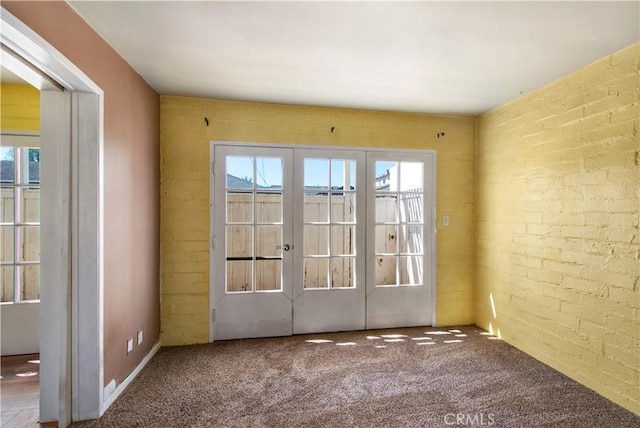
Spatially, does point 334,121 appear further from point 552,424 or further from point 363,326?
point 552,424

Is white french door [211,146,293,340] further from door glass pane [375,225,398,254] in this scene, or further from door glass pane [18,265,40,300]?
door glass pane [18,265,40,300]

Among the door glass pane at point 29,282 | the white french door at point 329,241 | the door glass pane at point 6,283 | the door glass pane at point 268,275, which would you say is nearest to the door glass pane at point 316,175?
the white french door at point 329,241

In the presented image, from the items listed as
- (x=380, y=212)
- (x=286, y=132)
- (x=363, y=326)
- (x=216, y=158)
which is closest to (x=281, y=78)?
(x=286, y=132)

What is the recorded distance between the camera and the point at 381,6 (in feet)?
5.86

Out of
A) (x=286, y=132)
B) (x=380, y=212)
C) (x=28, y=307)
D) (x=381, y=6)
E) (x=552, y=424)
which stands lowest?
(x=552, y=424)

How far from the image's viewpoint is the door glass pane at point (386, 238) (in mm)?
3734

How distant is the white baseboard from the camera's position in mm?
2194

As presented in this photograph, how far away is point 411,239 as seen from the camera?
382 cm

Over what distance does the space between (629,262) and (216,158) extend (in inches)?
135

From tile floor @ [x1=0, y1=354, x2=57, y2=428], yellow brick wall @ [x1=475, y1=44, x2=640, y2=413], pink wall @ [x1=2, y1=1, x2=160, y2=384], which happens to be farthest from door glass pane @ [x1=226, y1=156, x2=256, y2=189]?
yellow brick wall @ [x1=475, y1=44, x2=640, y2=413]

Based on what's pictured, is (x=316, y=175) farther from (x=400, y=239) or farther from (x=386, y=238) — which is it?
(x=400, y=239)

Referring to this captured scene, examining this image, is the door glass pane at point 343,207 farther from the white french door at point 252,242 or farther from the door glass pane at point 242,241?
the door glass pane at point 242,241

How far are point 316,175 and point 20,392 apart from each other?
2973mm

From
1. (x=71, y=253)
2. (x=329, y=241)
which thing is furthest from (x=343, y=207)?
(x=71, y=253)
